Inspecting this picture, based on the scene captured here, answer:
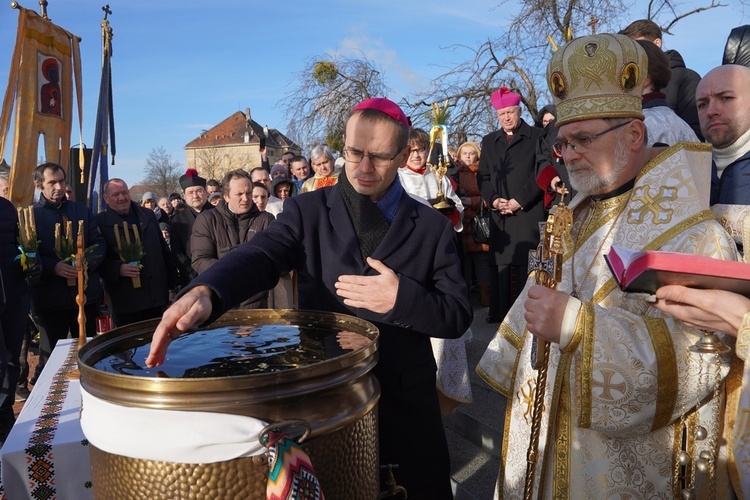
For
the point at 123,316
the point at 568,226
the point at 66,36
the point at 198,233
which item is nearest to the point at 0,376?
the point at 123,316

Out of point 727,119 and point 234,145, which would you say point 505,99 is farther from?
point 234,145

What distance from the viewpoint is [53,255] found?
211 inches

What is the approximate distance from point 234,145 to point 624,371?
6299cm

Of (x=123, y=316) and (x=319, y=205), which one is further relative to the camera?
(x=123, y=316)

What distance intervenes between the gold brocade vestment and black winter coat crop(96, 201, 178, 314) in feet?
14.9

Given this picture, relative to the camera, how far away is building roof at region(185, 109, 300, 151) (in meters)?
60.9

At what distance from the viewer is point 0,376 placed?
4.44 m

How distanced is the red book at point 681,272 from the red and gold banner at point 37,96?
8291 millimetres

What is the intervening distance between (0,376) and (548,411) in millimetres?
4175

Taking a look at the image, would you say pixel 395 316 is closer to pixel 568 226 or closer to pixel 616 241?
pixel 568 226

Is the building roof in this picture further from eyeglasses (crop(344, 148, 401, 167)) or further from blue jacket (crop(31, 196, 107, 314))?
eyeglasses (crop(344, 148, 401, 167))

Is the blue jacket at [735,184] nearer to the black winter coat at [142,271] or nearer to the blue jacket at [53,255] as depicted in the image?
the blue jacket at [53,255]

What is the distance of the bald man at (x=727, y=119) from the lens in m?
2.48

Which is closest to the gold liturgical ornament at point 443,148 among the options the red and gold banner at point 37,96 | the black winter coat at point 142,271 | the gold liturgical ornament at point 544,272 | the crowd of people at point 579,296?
the crowd of people at point 579,296
